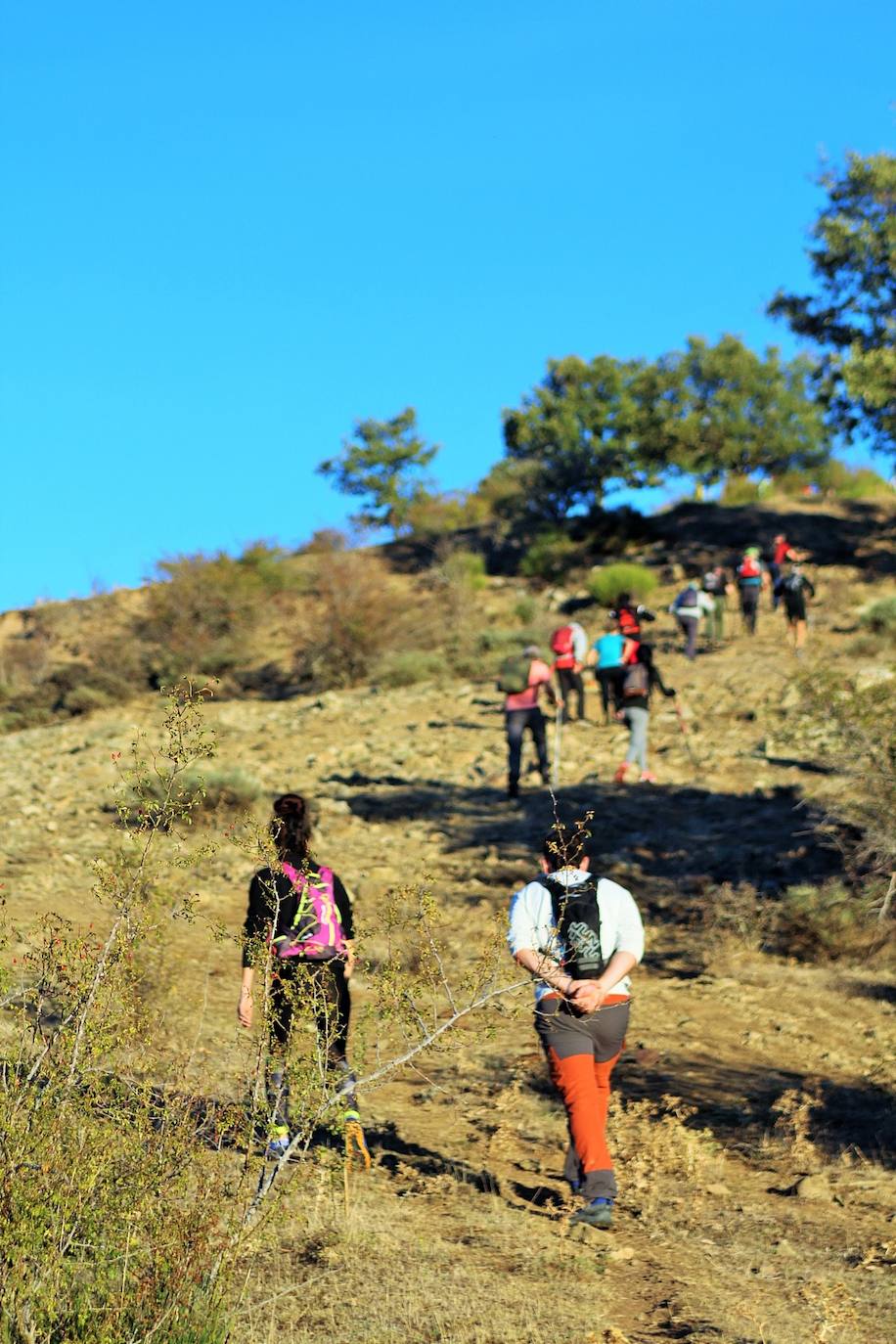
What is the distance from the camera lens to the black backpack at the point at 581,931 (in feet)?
18.4

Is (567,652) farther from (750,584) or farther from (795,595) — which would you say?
(750,584)

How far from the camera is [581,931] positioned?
560 centimetres

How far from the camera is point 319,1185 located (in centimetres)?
476

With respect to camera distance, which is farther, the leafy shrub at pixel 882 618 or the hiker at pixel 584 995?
the leafy shrub at pixel 882 618

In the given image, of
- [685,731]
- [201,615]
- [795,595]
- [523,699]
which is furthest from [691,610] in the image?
[201,615]

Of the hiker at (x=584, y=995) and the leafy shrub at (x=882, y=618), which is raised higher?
the leafy shrub at (x=882, y=618)

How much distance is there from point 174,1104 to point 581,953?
2211mm

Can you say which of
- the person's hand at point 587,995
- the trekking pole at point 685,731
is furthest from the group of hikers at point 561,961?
the trekking pole at point 685,731

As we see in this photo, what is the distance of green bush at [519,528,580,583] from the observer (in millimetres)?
37219

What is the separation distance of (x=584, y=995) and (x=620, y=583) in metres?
27.1

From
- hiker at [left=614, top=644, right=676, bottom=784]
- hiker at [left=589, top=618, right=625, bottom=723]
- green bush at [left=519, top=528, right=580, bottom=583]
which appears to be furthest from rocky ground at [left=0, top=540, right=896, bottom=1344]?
green bush at [left=519, top=528, right=580, bottom=583]

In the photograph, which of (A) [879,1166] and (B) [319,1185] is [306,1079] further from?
(A) [879,1166]

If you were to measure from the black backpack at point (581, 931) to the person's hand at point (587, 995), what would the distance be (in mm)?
75

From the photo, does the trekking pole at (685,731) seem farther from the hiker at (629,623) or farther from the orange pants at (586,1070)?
the orange pants at (586,1070)
